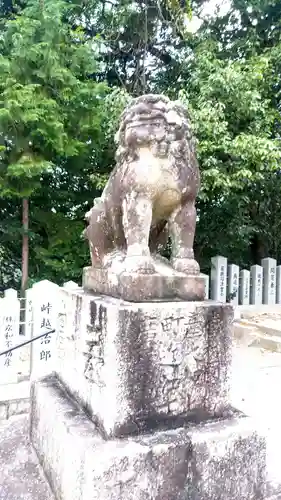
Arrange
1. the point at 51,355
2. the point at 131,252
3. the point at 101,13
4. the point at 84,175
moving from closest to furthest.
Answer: the point at 131,252, the point at 51,355, the point at 84,175, the point at 101,13

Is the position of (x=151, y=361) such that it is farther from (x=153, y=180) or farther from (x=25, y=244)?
(x=25, y=244)

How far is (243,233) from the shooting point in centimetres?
794

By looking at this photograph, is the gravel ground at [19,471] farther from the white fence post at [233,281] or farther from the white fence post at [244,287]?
the white fence post at [244,287]

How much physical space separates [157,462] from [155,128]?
Result: 1.51 meters

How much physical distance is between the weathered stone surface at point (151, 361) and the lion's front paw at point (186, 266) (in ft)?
0.55

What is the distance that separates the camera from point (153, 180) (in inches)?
72.9

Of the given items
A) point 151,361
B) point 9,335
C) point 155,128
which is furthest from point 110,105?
point 151,361

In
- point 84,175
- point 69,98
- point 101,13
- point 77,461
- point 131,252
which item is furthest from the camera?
point 101,13

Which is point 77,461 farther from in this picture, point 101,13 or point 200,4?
point 200,4

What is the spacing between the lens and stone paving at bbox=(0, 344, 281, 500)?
74.3 inches

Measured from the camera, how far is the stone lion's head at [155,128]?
187 centimetres

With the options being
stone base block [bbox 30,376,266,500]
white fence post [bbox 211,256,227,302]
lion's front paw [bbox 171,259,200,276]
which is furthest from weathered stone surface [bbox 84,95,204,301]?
white fence post [bbox 211,256,227,302]

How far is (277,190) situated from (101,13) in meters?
5.02

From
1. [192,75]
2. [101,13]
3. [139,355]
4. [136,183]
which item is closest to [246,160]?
[192,75]
